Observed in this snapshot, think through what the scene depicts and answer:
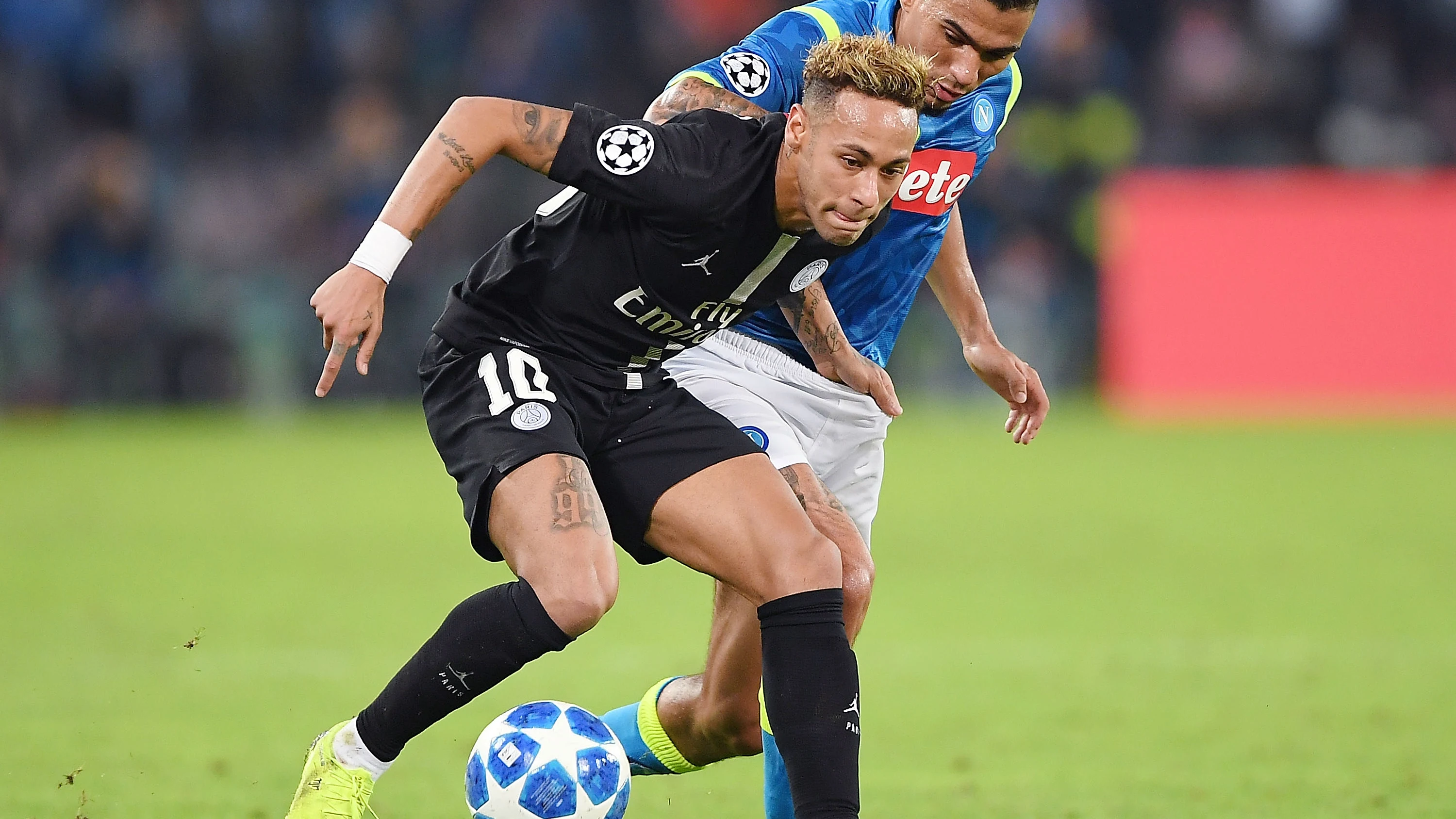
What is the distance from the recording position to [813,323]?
4562 mm

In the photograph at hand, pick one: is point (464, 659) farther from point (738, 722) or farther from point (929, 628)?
point (929, 628)

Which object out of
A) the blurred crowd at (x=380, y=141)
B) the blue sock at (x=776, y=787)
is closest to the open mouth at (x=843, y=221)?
the blue sock at (x=776, y=787)

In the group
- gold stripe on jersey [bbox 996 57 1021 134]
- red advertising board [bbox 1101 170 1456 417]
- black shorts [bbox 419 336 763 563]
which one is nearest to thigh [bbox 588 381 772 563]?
black shorts [bbox 419 336 763 563]

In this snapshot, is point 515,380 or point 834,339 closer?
point 515,380

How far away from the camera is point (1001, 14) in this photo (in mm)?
4441

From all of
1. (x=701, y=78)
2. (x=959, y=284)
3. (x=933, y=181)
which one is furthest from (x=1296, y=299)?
(x=701, y=78)

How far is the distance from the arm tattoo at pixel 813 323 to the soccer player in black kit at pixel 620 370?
8.6 inches

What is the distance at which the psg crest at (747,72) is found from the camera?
4.38m

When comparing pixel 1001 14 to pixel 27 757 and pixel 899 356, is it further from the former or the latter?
pixel 899 356

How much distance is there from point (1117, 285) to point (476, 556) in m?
7.40

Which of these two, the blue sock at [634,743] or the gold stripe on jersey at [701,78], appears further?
the blue sock at [634,743]

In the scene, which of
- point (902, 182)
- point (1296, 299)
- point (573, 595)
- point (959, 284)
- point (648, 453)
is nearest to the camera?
point (573, 595)

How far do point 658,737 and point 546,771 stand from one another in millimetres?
842

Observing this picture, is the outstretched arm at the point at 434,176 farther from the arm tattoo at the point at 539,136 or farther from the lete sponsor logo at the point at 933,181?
the lete sponsor logo at the point at 933,181
